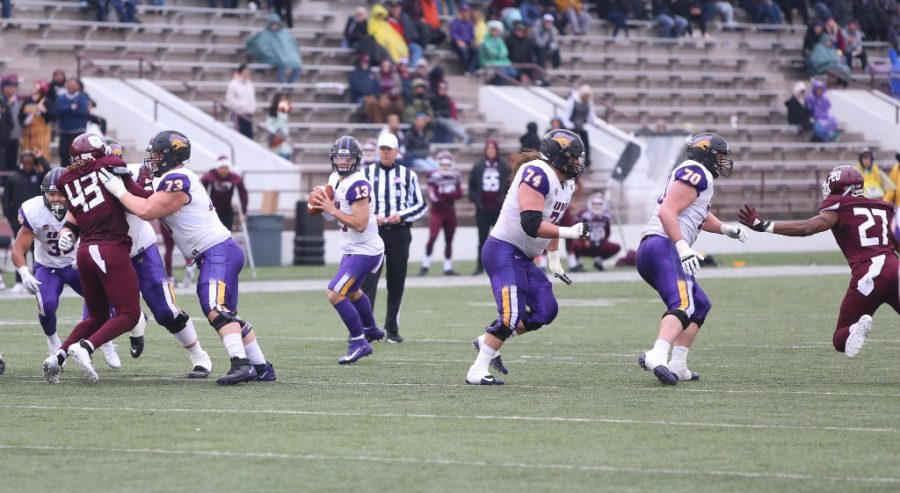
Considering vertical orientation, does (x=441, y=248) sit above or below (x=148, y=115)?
below

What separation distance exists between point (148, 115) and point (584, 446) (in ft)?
62.2

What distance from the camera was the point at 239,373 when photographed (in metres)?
10.1

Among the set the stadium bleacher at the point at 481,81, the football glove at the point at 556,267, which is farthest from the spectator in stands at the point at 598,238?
the football glove at the point at 556,267

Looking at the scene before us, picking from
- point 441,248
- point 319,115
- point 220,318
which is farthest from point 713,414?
point 319,115

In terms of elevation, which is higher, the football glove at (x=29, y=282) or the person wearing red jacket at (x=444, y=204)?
the football glove at (x=29, y=282)

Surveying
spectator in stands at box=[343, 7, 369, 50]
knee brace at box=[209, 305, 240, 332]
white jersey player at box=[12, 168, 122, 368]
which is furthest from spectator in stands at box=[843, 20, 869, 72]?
knee brace at box=[209, 305, 240, 332]

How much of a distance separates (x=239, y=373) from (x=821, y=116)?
2479cm

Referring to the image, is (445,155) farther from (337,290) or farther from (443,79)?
(337,290)

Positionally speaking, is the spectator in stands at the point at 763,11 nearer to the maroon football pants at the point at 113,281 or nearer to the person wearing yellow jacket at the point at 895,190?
the person wearing yellow jacket at the point at 895,190

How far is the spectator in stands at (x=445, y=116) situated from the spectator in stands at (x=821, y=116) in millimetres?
8343

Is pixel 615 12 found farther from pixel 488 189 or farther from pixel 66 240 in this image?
pixel 66 240

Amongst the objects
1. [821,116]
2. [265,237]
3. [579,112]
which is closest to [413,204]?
[265,237]

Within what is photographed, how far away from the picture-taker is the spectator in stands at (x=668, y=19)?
34.2 metres

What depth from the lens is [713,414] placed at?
338 inches
